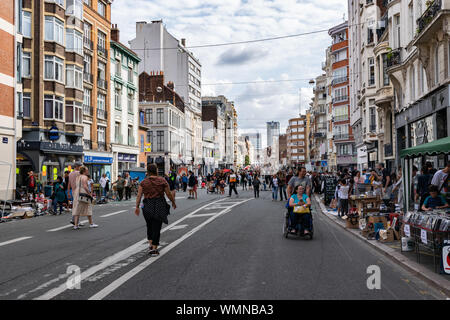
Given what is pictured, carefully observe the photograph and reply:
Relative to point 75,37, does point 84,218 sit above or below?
below

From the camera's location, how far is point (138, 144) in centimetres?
5162

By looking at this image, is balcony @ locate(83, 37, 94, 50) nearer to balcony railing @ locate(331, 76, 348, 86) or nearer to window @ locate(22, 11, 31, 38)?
window @ locate(22, 11, 31, 38)

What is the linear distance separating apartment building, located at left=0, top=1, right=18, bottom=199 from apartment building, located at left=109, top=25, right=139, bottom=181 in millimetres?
17369

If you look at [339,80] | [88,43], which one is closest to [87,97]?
[88,43]

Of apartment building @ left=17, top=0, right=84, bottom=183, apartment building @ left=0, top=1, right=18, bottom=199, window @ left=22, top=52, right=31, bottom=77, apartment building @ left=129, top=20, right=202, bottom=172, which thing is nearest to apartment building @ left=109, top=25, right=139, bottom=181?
apartment building @ left=17, top=0, right=84, bottom=183

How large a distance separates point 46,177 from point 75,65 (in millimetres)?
8806

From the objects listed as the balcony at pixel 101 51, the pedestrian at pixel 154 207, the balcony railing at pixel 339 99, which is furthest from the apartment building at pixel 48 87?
the balcony railing at pixel 339 99

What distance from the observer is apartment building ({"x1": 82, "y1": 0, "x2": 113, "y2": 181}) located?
128 ft

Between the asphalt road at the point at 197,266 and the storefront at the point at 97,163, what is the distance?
26407mm

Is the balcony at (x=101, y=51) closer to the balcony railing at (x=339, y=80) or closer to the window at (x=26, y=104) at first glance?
the window at (x=26, y=104)

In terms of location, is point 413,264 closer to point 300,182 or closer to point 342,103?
point 300,182

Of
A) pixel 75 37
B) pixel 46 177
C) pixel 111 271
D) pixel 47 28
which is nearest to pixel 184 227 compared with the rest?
pixel 111 271
